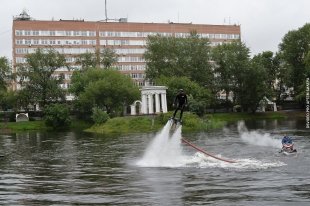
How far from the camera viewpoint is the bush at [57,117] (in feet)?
351

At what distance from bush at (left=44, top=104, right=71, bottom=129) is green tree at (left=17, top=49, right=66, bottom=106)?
48.1 ft

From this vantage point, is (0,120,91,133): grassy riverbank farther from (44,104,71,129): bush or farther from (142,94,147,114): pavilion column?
(142,94,147,114): pavilion column

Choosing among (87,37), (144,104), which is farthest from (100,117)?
(87,37)

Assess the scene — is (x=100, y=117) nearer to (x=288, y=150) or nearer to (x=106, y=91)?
(x=106, y=91)

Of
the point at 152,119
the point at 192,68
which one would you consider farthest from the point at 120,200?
the point at 192,68

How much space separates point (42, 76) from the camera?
124 m

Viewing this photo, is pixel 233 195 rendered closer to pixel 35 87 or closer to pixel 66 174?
pixel 66 174

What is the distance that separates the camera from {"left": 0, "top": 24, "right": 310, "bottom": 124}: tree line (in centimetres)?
12188

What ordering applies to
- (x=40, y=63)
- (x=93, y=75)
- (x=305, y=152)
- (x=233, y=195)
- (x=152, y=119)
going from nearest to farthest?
(x=233, y=195)
(x=305, y=152)
(x=152, y=119)
(x=93, y=75)
(x=40, y=63)

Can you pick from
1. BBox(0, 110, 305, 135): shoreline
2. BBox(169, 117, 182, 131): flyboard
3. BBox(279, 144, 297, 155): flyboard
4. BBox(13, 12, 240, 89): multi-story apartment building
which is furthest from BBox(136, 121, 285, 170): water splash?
BBox(13, 12, 240, 89): multi-story apartment building

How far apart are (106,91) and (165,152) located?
70.7 m

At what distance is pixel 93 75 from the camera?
115 m

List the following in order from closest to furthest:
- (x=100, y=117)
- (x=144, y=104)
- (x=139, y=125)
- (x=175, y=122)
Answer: (x=175, y=122) → (x=139, y=125) → (x=100, y=117) → (x=144, y=104)

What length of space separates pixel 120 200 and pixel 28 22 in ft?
476
